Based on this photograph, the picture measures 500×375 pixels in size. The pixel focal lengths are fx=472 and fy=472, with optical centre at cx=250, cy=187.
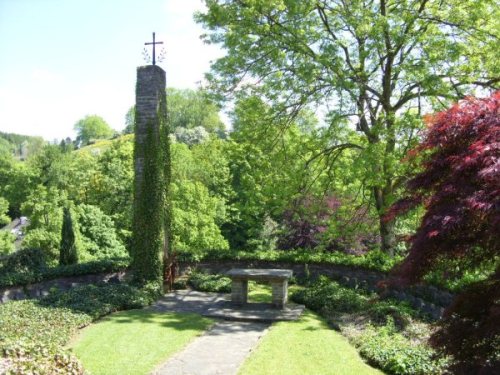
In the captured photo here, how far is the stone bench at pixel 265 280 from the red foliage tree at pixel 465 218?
676 cm

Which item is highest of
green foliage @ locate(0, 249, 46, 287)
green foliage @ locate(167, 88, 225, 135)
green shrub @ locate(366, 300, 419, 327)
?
green foliage @ locate(167, 88, 225, 135)

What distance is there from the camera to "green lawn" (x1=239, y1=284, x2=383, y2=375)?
7637mm

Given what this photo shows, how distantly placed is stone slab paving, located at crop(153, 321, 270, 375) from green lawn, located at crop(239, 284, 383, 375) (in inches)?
9.2

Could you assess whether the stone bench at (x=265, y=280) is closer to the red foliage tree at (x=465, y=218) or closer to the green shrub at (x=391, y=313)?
the green shrub at (x=391, y=313)

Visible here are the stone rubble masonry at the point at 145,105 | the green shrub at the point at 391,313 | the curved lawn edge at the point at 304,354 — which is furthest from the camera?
the stone rubble masonry at the point at 145,105

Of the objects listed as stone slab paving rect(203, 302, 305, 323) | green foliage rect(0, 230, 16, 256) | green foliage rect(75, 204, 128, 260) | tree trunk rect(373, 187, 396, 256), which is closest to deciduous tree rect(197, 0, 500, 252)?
tree trunk rect(373, 187, 396, 256)

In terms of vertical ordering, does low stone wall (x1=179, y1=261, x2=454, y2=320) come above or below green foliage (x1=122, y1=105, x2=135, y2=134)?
below

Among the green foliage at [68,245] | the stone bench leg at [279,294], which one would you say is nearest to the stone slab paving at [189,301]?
the stone bench leg at [279,294]

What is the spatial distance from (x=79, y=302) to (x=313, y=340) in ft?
18.8

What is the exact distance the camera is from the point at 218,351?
28.5ft

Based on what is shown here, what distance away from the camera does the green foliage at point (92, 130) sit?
335 ft

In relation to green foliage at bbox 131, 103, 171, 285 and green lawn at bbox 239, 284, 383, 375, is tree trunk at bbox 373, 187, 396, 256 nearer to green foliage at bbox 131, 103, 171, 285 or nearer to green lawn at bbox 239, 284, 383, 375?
green lawn at bbox 239, 284, 383, 375

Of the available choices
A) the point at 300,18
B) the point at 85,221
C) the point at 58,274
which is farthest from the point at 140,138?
the point at 85,221

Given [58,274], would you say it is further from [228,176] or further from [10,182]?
[10,182]
